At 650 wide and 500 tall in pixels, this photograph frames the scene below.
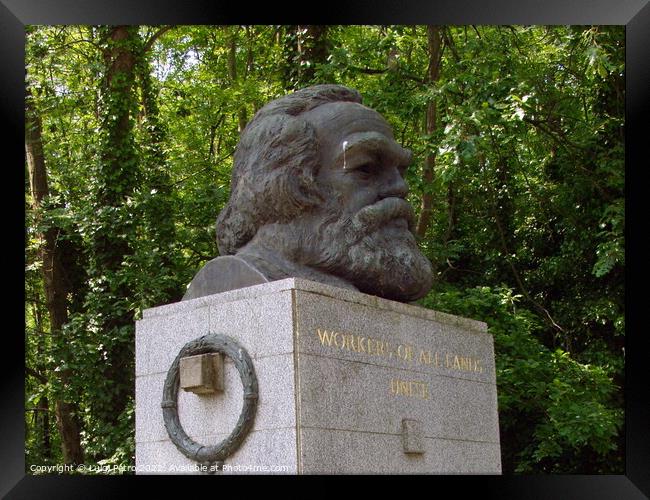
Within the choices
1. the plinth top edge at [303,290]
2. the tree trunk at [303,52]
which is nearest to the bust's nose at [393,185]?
the plinth top edge at [303,290]

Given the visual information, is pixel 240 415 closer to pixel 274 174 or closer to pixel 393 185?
pixel 274 174

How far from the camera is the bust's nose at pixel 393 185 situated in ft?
27.2

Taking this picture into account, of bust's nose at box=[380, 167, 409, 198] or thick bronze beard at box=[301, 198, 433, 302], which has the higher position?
bust's nose at box=[380, 167, 409, 198]

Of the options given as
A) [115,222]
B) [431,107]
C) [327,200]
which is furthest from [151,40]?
[327,200]

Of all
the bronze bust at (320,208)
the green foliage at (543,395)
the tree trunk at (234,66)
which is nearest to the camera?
the bronze bust at (320,208)

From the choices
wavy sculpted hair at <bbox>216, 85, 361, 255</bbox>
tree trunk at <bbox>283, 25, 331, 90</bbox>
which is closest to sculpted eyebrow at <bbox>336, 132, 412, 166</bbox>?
wavy sculpted hair at <bbox>216, 85, 361, 255</bbox>

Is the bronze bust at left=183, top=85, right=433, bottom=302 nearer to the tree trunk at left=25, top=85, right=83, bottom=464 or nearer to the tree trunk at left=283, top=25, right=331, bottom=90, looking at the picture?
the tree trunk at left=283, top=25, right=331, bottom=90

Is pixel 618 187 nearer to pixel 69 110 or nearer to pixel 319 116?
pixel 319 116

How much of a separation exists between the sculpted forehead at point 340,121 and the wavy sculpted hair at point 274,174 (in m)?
0.10

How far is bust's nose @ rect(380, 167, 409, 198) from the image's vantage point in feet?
27.2

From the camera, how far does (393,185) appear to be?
834 centimetres

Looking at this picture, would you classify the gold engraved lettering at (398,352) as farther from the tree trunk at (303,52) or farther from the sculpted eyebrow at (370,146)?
the tree trunk at (303,52)

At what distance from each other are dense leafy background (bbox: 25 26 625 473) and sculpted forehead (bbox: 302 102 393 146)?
4.04 metres

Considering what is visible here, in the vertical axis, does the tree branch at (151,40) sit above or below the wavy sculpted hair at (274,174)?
above
